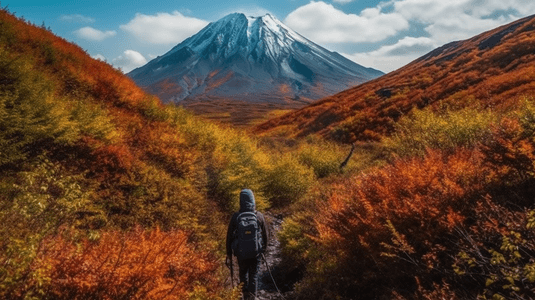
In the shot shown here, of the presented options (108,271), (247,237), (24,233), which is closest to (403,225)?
(247,237)

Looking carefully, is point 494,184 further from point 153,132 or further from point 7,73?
point 7,73

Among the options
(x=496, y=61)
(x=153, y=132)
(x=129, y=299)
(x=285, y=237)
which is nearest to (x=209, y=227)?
(x=285, y=237)

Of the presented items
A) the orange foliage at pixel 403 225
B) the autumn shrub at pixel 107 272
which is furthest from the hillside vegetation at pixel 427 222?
the autumn shrub at pixel 107 272

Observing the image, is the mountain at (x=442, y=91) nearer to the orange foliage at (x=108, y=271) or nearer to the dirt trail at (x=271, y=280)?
the dirt trail at (x=271, y=280)

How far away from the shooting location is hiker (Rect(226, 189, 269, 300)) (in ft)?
19.5

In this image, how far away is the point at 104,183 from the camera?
833 cm

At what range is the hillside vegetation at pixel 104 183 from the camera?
3.91m

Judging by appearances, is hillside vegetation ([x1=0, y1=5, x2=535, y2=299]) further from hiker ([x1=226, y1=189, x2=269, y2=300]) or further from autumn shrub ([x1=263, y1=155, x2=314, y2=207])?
hiker ([x1=226, y1=189, x2=269, y2=300])

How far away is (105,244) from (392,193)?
16.5 ft

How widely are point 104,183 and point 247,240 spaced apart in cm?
483

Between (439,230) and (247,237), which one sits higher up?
(439,230)

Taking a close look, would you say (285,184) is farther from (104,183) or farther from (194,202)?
(104,183)

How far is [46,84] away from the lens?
352 inches

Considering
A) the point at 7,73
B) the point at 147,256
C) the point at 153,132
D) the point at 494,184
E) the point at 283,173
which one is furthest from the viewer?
the point at 283,173
